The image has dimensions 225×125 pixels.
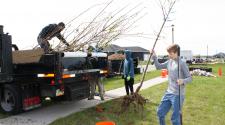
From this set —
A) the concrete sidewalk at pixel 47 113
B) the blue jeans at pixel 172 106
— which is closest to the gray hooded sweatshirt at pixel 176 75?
the blue jeans at pixel 172 106

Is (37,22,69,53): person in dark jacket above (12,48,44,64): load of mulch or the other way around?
above

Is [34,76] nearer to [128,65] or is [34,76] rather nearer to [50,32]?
[50,32]

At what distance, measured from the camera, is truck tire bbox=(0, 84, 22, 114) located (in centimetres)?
955

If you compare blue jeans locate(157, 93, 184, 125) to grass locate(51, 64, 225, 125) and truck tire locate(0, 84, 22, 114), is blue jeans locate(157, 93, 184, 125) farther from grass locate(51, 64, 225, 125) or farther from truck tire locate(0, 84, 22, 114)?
truck tire locate(0, 84, 22, 114)

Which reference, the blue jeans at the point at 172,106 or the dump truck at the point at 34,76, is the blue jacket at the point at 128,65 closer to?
the dump truck at the point at 34,76

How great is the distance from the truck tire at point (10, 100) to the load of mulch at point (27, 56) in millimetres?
688

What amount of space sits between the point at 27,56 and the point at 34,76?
542mm

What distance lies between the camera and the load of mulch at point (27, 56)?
9.18 meters

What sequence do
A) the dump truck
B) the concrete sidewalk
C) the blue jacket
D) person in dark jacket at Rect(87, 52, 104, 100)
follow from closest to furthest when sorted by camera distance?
the concrete sidewalk, the dump truck, person in dark jacket at Rect(87, 52, 104, 100), the blue jacket

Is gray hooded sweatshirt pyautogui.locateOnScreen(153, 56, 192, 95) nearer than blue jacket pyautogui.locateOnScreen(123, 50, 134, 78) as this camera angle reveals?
Yes

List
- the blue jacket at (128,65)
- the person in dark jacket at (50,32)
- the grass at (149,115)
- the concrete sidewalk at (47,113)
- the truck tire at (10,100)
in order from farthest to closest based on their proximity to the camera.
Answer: the blue jacket at (128,65), the person in dark jacket at (50,32), the truck tire at (10,100), the concrete sidewalk at (47,113), the grass at (149,115)

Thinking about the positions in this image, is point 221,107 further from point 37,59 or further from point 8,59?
point 8,59

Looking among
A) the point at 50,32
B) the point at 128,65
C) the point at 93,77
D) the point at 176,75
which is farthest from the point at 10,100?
the point at 176,75

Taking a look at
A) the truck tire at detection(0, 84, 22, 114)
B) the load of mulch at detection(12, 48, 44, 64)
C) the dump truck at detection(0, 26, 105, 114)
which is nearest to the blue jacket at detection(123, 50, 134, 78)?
the dump truck at detection(0, 26, 105, 114)
